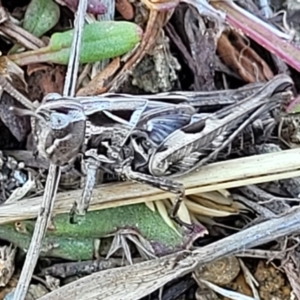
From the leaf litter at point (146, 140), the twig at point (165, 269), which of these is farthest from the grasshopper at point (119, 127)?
the twig at point (165, 269)

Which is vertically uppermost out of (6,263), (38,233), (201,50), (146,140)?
(201,50)

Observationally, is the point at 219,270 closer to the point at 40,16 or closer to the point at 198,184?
the point at 198,184

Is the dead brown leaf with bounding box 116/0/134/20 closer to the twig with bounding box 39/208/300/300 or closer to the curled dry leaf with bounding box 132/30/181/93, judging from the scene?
the curled dry leaf with bounding box 132/30/181/93

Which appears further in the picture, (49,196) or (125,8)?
(125,8)

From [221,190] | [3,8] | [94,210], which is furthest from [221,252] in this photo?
[3,8]

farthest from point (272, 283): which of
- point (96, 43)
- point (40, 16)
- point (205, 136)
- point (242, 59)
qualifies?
point (40, 16)

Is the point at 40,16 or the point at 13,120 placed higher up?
the point at 40,16
